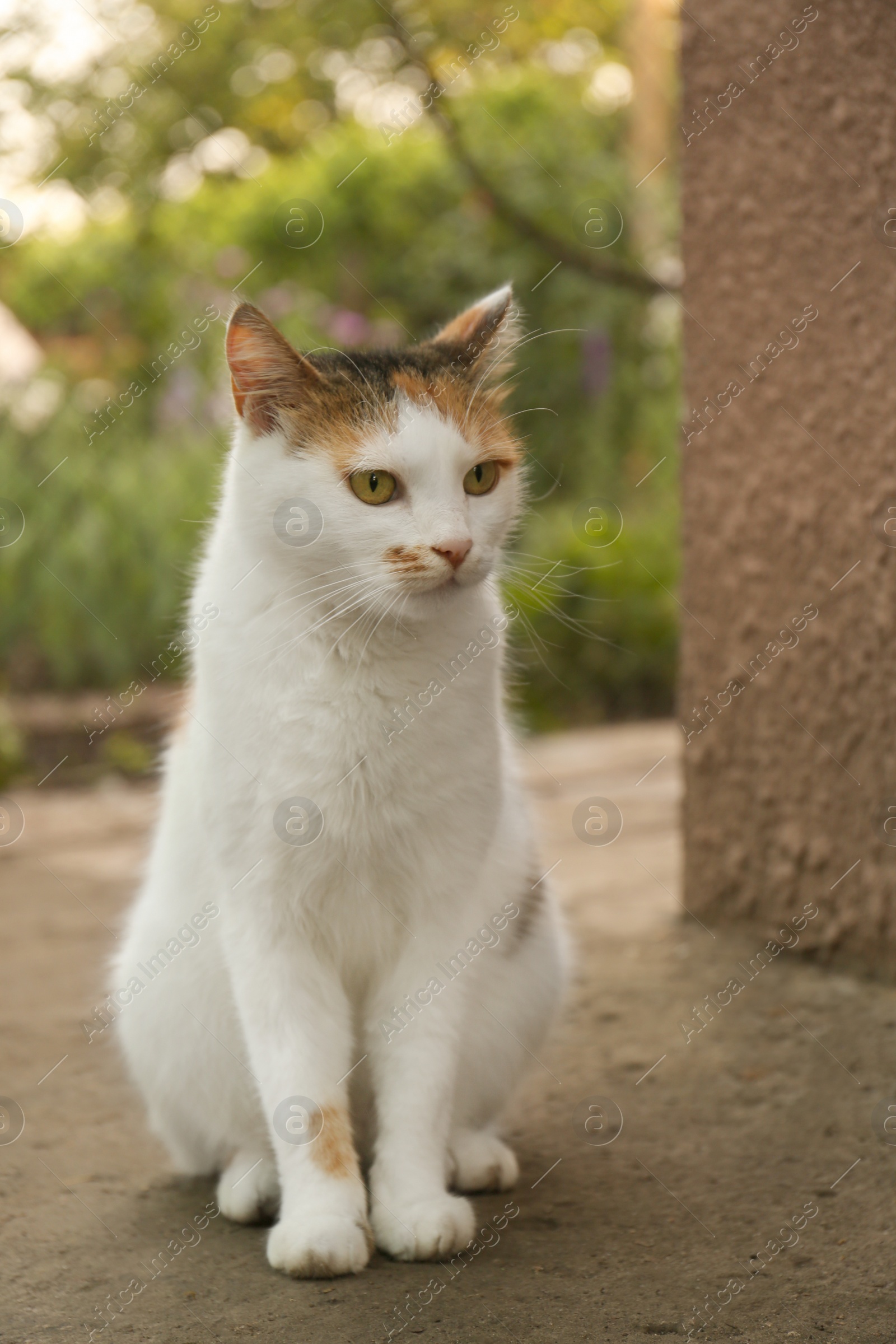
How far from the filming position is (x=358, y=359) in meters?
2.23

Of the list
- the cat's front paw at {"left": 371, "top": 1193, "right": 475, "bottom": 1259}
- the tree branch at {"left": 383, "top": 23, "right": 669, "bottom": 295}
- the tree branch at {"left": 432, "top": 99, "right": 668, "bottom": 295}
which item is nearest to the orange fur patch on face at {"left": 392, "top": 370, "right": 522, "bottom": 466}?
the cat's front paw at {"left": 371, "top": 1193, "right": 475, "bottom": 1259}

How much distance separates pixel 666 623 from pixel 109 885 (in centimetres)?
389

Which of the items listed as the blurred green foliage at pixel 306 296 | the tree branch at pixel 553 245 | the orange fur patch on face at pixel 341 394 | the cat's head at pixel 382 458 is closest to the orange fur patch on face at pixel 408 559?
the cat's head at pixel 382 458

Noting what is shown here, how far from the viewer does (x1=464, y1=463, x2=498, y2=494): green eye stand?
213 cm

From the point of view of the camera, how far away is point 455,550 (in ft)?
6.40

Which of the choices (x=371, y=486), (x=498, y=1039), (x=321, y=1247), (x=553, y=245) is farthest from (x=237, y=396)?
(x=553, y=245)

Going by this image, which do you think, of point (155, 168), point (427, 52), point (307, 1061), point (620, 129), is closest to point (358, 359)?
point (307, 1061)

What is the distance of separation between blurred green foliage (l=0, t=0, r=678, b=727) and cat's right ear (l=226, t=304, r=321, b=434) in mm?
2818

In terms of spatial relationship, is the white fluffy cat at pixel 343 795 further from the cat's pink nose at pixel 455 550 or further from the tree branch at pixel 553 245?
the tree branch at pixel 553 245

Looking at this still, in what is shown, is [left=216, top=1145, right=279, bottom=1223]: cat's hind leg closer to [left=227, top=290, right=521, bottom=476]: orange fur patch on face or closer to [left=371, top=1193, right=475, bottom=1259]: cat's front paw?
[left=371, top=1193, right=475, bottom=1259]: cat's front paw

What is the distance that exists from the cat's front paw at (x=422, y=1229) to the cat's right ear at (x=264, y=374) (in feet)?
4.37

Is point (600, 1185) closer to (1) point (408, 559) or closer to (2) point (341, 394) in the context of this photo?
(1) point (408, 559)

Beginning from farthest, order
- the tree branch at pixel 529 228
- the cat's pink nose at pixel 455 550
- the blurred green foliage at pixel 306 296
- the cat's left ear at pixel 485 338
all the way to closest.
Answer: the blurred green foliage at pixel 306 296 < the tree branch at pixel 529 228 < the cat's left ear at pixel 485 338 < the cat's pink nose at pixel 455 550

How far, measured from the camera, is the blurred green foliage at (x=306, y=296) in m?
6.61
